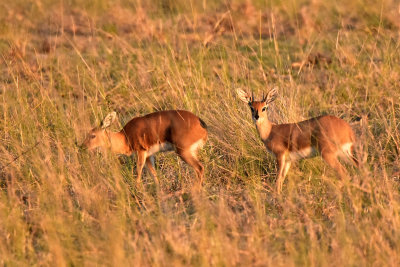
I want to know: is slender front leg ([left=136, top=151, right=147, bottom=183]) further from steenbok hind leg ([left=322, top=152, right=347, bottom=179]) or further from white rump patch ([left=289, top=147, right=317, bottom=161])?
steenbok hind leg ([left=322, top=152, right=347, bottom=179])

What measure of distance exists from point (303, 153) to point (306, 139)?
0.15 metres

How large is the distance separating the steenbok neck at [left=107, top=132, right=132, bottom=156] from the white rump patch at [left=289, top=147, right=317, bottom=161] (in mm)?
1871

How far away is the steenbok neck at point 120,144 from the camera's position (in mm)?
6945

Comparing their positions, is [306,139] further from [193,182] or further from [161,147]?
[161,147]

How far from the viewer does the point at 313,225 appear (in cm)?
518

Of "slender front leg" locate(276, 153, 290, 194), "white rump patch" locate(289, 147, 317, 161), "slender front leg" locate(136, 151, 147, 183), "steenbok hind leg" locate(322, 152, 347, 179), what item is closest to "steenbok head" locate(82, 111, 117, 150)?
"slender front leg" locate(136, 151, 147, 183)

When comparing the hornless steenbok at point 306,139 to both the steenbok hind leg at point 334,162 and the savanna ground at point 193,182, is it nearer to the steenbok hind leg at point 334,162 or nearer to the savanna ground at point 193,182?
the steenbok hind leg at point 334,162

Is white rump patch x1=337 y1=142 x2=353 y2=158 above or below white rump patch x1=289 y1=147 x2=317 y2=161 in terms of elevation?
above

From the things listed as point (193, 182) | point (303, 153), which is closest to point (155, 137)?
point (193, 182)

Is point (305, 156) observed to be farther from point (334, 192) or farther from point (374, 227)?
point (374, 227)

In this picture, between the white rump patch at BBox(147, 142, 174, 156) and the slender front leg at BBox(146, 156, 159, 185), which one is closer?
the white rump patch at BBox(147, 142, 174, 156)

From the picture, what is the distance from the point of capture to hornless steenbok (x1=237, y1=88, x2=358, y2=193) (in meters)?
5.80

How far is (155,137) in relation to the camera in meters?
6.64

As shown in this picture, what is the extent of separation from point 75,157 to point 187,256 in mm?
2481
